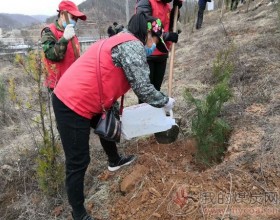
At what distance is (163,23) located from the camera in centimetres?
321

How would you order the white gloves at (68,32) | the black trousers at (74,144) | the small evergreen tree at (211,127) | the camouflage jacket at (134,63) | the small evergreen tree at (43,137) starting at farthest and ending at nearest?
the white gloves at (68,32) → the small evergreen tree at (211,127) → the small evergreen tree at (43,137) → the black trousers at (74,144) → the camouflage jacket at (134,63)

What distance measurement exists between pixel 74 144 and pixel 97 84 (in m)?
0.46

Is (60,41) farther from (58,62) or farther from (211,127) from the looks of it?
(211,127)

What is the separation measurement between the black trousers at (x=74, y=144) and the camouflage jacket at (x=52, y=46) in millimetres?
820

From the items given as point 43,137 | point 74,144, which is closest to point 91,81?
point 74,144

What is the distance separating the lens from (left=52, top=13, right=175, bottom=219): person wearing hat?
1981mm

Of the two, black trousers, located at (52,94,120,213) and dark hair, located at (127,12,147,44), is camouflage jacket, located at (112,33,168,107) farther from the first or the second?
black trousers, located at (52,94,120,213)

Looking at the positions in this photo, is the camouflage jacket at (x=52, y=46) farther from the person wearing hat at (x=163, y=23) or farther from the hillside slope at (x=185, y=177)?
the hillside slope at (x=185, y=177)

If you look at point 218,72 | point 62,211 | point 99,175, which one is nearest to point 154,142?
point 99,175

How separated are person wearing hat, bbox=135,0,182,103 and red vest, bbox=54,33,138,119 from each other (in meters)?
0.93

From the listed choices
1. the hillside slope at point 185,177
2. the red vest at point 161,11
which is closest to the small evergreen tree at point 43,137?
the hillside slope at point 185,177

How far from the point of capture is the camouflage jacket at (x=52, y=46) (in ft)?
9.23

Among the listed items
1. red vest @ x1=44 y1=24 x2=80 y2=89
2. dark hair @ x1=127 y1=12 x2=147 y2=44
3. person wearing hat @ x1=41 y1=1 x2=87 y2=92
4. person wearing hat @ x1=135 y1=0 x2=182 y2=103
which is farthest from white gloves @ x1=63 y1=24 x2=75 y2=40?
dark hair @ x1=127 y1=12 x2=147 y2=44

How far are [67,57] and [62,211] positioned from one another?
145cm
